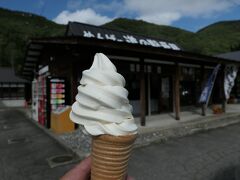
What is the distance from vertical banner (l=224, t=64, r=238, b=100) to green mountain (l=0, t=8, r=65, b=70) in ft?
151

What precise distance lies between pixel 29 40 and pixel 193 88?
9737mm

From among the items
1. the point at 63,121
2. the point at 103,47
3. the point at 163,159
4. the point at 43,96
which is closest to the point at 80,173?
the point at 163,159

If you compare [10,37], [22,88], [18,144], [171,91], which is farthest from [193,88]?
[10,37]

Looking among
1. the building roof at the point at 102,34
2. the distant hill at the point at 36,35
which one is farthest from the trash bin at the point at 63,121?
the distant hill at the point at 36,35

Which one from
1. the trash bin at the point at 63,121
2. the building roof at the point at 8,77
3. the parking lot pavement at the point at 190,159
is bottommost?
the parking lot pavement at the point at 190,159

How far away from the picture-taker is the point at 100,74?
6.40 feet

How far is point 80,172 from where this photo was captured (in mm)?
1690

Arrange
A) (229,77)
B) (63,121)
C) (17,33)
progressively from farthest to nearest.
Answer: (17,33) < (229,77) < (63,121)

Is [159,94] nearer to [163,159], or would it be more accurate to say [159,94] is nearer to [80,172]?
[163,159]

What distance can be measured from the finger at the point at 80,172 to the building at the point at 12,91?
27435 mm

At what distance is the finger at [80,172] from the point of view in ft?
5.35

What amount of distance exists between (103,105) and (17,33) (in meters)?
67.6

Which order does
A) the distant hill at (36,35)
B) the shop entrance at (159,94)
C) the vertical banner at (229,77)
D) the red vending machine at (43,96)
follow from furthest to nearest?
the distant hill at (36,35) → the vertical banner at (229,77) → the shop entrance at (159,94) → the red vending machine at (43,96)

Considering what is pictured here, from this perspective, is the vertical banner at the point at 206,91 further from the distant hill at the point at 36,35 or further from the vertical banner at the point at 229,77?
the distant hill at the point at 36,35
